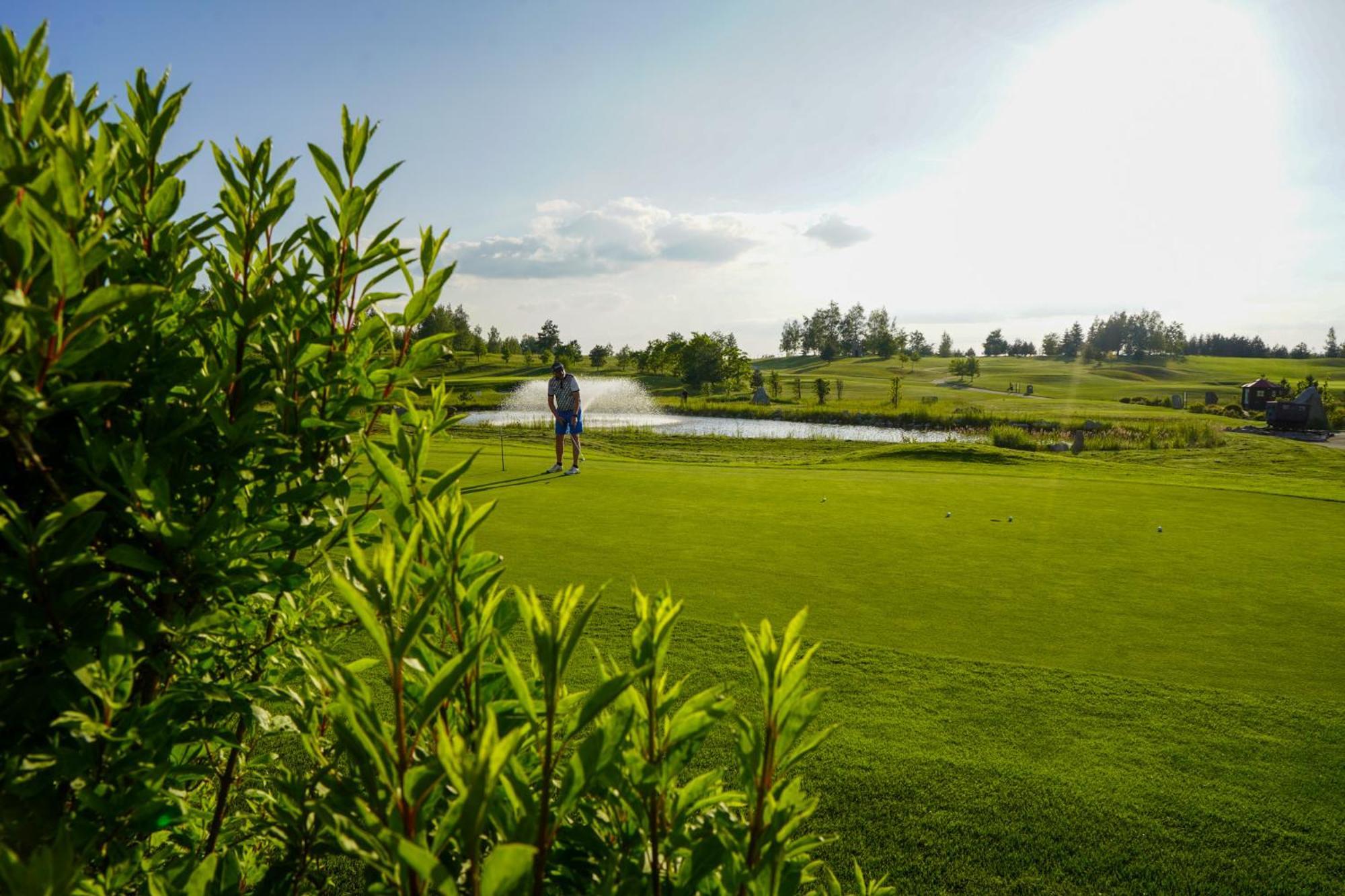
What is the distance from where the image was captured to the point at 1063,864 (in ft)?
10.6

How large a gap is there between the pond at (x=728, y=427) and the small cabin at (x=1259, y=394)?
112 ft

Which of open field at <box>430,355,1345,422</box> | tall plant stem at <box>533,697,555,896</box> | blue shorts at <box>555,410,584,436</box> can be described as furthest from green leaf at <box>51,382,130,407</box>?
open field at <box>430,355,1345,422</box>

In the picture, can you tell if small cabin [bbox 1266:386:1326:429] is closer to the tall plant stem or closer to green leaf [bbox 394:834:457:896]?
the tall plant stem

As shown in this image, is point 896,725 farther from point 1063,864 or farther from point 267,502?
point 267,502

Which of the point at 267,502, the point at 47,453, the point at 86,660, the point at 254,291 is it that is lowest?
the point at 86,660

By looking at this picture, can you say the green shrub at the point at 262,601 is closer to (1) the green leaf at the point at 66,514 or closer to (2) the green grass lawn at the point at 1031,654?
(1) the green leaf at the point at 66,514

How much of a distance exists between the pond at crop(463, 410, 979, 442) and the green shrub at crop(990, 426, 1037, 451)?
4.23 metres

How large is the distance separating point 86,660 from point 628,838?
791 mm

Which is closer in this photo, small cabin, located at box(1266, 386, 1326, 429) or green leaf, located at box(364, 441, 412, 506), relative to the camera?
green leaf, located at box(364, 441, 412, 506)

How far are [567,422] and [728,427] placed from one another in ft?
94.6

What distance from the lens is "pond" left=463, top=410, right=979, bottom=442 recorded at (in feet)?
120

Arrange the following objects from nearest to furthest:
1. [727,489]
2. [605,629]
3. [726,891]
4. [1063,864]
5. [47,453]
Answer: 1. [726,891]
2. [47,453]
3. [1063,864]
4. [605,629]
5. [727,489]

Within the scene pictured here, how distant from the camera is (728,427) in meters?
44.5

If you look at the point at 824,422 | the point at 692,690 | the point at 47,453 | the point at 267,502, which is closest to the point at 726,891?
the point at 267,502
